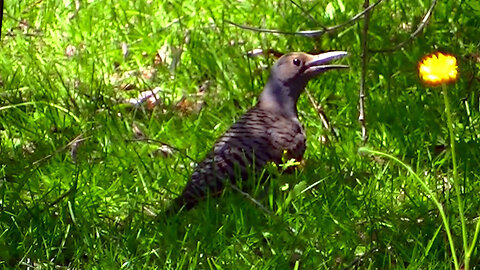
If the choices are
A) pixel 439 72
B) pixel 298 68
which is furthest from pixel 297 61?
pixel 439 72

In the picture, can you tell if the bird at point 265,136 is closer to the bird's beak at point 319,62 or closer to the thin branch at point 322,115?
the bird's beak at point 319,62

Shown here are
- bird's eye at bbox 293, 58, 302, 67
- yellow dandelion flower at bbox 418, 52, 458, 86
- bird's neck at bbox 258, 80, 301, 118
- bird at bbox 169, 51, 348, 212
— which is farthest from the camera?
bird's eye at bbox 293, 58, 302, 67

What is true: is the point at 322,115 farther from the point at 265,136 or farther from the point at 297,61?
the point at 265,136

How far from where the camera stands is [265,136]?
583cm

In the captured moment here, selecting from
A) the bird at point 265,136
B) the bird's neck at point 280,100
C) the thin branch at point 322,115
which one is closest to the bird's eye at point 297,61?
the bird at point 265,136

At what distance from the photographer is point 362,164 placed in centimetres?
574

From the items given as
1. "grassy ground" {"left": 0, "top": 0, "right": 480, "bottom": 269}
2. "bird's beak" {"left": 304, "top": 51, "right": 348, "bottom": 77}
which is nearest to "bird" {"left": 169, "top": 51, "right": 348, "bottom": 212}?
"bird's beak" {"left": 304, "top": 51, "right": 348, "bottom": 77}

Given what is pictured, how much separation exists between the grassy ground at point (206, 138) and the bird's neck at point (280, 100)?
22 centimetres

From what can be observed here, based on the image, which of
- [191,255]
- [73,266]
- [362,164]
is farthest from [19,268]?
[362,164]

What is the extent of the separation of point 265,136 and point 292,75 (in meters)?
0.54

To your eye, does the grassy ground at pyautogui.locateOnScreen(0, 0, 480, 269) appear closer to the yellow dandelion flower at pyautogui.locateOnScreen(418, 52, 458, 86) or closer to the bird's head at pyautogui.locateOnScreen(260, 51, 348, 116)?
the bird's head at pyautogui.locateOnScreen(260, 51, 348, 116)

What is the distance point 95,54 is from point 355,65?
1.62 m

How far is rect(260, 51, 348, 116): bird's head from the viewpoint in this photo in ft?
20.3

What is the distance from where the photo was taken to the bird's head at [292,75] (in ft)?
20.3
